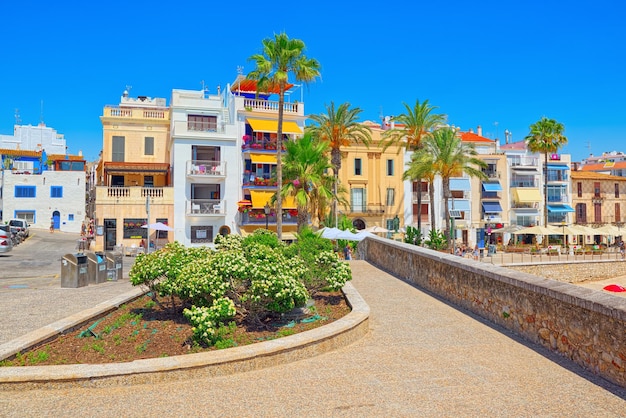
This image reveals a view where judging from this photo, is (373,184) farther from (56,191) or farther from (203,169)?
(56,191)

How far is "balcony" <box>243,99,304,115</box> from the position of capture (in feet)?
140

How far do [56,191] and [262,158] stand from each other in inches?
970

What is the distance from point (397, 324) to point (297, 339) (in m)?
2.93

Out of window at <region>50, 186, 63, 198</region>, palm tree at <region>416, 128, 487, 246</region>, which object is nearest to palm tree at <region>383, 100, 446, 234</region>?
palm tree at <region>416, 128, 487, 246</region>

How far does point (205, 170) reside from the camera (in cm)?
4044

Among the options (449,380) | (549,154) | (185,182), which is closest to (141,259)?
(449,380)

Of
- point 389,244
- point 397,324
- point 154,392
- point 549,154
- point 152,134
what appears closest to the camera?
point 154,392

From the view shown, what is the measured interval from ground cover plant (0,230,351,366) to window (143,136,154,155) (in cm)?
3371

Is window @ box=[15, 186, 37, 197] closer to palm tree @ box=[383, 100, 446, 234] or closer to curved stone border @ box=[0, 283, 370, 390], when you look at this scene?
palm tree @ box=[383, 100, 446, 234]

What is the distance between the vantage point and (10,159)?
194 feet

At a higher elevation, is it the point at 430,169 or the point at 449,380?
the point at 430,169

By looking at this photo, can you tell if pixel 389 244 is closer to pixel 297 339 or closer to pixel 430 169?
pixel 297 339

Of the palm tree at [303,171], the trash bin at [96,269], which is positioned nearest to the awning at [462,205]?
the palm tree at [303,171]

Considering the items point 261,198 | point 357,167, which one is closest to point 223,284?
point 261,198
